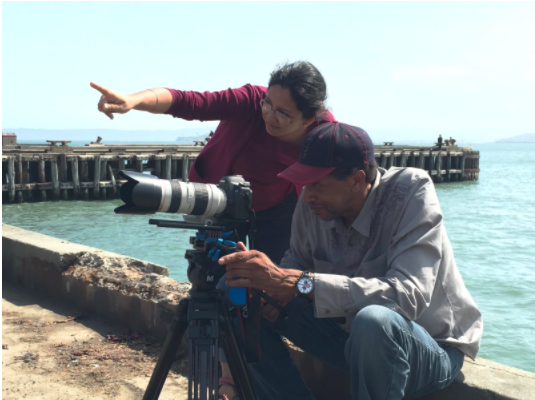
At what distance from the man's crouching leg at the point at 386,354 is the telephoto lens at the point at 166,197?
0.69 meters

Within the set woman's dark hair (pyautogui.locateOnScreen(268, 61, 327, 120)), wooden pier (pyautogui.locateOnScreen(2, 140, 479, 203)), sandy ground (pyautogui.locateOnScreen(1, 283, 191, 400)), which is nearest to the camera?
woman's dark hair (pyautogui.locateOnScreen(268, 61, 327, 120))

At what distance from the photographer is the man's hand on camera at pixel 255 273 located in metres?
2.08

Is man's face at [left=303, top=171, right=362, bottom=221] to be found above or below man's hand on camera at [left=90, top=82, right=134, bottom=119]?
below

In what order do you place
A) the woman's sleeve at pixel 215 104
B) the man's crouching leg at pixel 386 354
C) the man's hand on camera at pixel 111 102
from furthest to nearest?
1. the woman's sleeve at pixel 215 104
2. the man's hand on camera at pixel 111 102
3. the man's crouching leg at pixel 386 354

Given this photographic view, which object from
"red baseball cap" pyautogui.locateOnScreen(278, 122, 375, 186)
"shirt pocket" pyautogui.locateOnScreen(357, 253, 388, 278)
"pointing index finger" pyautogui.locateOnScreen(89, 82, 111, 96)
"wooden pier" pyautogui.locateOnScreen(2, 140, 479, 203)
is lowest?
"wooden pier" pyautogui.locateOnScreen(2, 140, 479, 203)

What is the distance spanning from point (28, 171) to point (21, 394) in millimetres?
21520

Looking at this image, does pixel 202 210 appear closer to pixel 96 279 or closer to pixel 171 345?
pixel 171 345

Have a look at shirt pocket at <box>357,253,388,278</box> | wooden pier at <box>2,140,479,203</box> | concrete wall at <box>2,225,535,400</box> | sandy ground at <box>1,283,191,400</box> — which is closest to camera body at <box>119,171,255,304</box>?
shirt pocket at <box>357,253,388,278</box>

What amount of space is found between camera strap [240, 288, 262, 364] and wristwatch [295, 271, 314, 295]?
33 cm

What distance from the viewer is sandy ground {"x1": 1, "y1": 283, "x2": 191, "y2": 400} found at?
307cm

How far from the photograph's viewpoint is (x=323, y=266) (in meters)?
2.52

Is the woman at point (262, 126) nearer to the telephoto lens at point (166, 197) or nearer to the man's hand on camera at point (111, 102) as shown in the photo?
the man's hand on camera at point (111, 102)

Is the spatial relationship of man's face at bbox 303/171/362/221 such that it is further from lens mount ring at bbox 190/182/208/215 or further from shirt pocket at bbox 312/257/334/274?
lens mount ring at bbox 190/182/208/215

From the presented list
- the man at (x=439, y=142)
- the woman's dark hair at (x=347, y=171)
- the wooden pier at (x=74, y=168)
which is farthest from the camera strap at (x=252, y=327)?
the man at (x=439, y=142)
